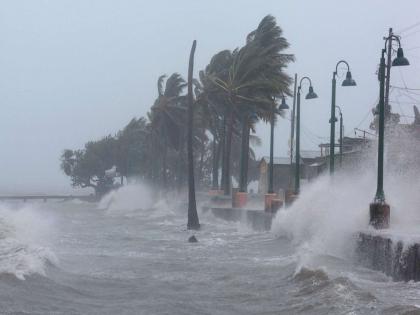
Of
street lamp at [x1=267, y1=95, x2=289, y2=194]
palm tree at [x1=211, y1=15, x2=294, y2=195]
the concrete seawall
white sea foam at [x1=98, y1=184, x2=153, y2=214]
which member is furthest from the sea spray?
the concrete seawall

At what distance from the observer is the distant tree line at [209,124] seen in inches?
1743

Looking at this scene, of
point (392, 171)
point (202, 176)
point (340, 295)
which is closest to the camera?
point (340, 295)

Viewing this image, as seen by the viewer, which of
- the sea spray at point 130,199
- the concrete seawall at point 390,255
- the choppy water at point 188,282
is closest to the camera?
the choppy water at point 188,282

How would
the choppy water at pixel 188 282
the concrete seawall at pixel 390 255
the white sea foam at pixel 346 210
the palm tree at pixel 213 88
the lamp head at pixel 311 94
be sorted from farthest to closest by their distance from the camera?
1. the palm tree at pixel 213 88
2. the lamp head at pixel 311 94
3. the white sea foam at pixel 346 210
4. the concrete seawall at pixel 390 255
5. the choppy water at pixel 188 282

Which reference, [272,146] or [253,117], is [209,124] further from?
[272,146]

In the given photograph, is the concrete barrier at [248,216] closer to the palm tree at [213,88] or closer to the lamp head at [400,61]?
the palm tree at [213,88]

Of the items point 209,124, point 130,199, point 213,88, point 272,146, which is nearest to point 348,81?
point 272,146

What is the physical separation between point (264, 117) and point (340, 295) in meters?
33.6

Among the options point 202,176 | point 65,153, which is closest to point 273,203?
point 202,176

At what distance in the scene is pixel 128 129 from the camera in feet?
340

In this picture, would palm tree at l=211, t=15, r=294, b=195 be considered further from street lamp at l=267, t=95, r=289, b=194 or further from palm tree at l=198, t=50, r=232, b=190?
palm tree at l=198, t=50, r=232, b=190

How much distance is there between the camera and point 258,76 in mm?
44125

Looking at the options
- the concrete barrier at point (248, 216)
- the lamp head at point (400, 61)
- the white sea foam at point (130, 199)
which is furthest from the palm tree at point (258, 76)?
the white sea foam at point (130, 199)

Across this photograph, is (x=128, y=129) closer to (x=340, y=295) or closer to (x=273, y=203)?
(x=273, y=203)
